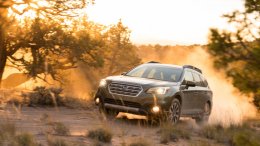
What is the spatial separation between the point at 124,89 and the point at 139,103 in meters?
0.53

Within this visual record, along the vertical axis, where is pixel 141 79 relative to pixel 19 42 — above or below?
below

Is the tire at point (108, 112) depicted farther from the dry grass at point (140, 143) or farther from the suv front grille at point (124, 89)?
the dry grass at point (140, 143)

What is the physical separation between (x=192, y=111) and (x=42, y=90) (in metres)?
5.19

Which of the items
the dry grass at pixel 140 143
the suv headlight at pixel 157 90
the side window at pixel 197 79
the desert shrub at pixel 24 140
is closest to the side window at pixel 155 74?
the suv headlight at pixel 157 90

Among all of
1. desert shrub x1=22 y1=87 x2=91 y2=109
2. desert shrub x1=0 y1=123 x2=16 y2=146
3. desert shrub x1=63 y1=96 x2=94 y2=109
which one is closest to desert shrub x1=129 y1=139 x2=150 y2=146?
desert shrub x1=0 y1=123 x2=16 y2=146

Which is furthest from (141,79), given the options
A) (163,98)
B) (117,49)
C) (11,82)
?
(11,82)

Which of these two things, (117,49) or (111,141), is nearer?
(111,141)

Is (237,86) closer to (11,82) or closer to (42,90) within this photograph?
(42,90)

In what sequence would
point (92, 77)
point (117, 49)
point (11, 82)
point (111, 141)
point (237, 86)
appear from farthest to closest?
point (11, 82)
point (92, 77)
point (117, 49)
point (111, 141)
point (237, 86)

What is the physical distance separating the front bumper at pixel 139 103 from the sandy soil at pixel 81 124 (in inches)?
15.1

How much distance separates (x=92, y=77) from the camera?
37188mm

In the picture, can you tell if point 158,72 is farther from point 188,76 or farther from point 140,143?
point 140,143

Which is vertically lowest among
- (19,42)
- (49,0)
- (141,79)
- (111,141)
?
(111,141)

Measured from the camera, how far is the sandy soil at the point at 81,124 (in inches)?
406
